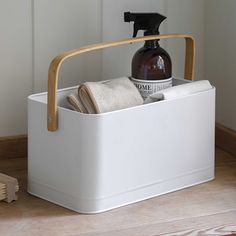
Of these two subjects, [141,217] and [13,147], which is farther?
[13,147]

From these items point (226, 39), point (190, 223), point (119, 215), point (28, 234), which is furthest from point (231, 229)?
point (226, 39)

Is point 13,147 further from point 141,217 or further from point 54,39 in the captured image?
point 141,217

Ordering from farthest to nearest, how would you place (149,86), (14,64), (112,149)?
(14,64) → (149,86) → (112,149)

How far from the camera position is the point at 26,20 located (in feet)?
4.20

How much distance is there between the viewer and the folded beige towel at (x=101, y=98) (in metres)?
1.06

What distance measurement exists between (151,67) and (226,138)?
0.94ft

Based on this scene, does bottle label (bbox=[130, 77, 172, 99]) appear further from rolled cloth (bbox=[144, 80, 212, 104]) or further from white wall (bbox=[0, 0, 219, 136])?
white wall (bbox=[0, 0, 219, 136])

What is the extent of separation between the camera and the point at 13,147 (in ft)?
4.34

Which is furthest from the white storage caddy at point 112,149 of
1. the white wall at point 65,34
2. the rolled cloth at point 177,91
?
the white wall at point 65,34

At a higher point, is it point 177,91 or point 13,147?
point 177,91

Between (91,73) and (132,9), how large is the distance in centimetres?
14

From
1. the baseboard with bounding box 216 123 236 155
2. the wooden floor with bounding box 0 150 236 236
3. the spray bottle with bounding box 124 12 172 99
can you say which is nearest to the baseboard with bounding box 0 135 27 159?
the wooden floor with bounding box 0 150 236 236

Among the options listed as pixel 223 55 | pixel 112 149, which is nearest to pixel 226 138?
pixel 223 55

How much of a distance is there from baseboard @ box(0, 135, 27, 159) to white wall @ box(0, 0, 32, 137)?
0.05ft
